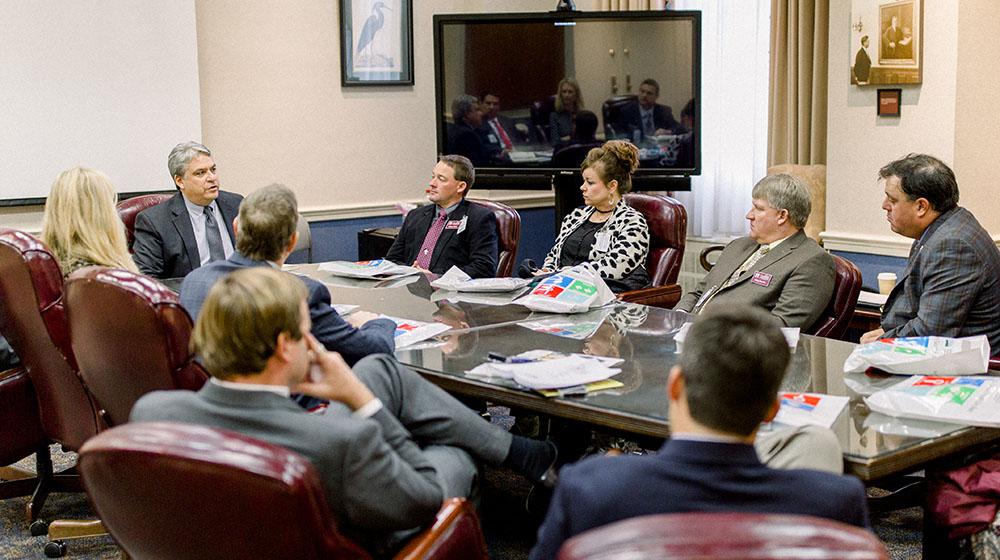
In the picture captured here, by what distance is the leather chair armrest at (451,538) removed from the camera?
209 cm

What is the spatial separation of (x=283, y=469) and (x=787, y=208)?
2608mm

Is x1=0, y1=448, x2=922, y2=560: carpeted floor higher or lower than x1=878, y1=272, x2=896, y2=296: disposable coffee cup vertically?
lower

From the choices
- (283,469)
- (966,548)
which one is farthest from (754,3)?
(283,469)

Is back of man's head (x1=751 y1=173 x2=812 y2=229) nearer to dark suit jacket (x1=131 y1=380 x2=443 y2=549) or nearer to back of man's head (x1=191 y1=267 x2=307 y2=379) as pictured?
dark suit jacket (x1=131 y1=380 x2=443 y2=549)

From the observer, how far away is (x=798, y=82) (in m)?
5.65

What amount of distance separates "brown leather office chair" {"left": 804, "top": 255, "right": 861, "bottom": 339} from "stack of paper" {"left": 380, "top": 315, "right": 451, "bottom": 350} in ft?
4.16

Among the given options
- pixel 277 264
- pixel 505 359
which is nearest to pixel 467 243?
pixel 277 264

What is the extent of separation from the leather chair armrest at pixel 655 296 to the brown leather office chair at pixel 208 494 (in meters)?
2.90

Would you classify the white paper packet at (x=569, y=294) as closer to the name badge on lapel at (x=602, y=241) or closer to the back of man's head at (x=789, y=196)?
the back of man's head at (x=789, y=196)

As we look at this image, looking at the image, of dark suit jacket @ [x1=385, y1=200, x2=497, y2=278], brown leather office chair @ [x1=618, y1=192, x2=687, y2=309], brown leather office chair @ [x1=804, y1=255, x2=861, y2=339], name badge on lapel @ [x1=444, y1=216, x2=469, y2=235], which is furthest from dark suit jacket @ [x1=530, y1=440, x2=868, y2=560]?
name badge on lapel @ [x1=444, y1=216, x2=469, y2=235]

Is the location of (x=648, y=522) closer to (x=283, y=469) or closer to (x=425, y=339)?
(x=283, y=469)

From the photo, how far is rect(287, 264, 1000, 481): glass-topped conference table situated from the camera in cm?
231

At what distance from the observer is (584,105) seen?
6.12m

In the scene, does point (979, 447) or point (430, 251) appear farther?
point (430, 251)
